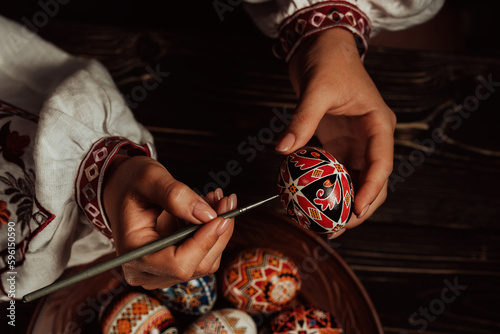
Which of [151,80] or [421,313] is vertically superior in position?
[151,80]

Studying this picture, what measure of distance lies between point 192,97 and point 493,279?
3.41ft

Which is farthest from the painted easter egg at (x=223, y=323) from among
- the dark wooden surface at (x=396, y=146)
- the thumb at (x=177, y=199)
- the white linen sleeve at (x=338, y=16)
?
the white linen sleeve at (x=338, y=16)

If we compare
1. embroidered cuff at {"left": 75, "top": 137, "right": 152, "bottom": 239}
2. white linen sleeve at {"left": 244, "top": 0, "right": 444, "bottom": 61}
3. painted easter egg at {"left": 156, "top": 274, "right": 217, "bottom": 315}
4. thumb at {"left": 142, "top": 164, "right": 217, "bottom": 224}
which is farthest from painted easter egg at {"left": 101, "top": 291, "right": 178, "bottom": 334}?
white linen sleeve at {"left": 244, "top": 0, "right": 444, "bottom": 61}

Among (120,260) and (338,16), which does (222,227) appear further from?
(338,16)

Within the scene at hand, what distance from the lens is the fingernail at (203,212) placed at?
0.54 metres

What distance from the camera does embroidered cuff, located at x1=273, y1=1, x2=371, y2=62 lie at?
77cm

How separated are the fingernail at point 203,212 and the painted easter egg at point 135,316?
17.0 inches

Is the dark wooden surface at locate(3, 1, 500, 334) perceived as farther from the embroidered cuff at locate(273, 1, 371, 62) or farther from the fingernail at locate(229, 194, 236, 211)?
the fingernail at locate(229, 194, 236, 211)

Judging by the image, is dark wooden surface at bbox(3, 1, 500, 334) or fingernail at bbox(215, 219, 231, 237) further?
dark wooden surface at bbox(3, 1, 500, 334)

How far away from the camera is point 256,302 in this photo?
92 cm

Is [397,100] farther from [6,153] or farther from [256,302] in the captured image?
[6,153]

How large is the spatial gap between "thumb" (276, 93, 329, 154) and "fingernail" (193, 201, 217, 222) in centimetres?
18

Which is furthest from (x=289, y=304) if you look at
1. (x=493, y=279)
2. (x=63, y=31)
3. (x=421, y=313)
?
(x=63, y=31)

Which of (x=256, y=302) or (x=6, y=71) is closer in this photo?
(x=6, y=71)
